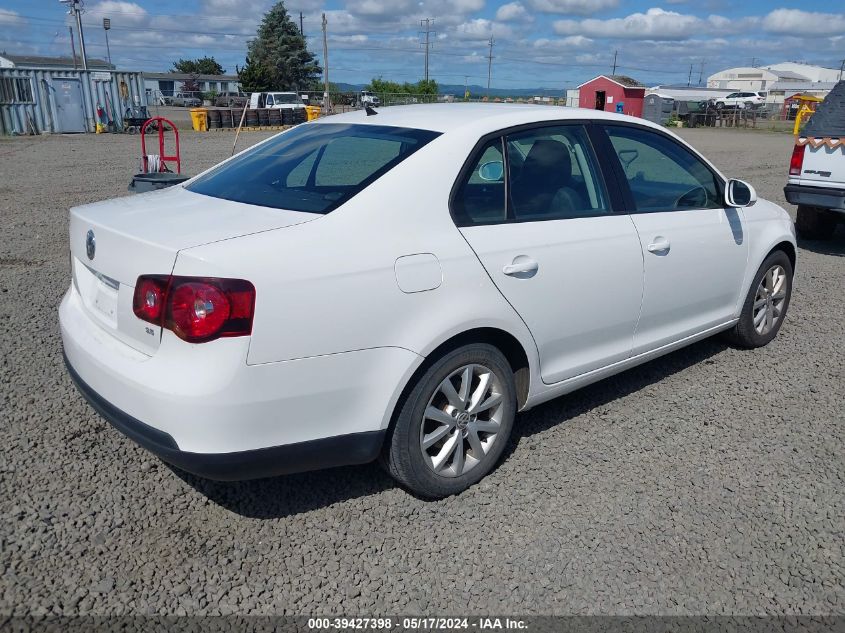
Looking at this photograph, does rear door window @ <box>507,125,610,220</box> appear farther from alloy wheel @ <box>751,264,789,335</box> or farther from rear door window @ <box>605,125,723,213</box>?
alloy wheel @ <box>751,264,789,335</box>

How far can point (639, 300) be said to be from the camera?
3982 millimetres

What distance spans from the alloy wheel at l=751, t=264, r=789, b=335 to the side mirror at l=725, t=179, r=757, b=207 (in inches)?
31.4

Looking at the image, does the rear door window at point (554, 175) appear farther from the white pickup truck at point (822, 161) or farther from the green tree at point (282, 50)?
the green tree at point (282, 50)

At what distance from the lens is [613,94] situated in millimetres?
51531

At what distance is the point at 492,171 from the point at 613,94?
5230 centimetres

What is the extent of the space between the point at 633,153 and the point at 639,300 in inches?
37.0

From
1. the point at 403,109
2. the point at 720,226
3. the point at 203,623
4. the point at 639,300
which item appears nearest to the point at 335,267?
the point at 203,623

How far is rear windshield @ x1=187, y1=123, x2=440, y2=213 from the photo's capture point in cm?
316

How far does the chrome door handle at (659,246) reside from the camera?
13.1 ft

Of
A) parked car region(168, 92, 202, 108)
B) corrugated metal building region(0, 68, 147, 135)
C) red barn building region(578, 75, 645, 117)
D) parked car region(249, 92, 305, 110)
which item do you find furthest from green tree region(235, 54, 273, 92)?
corrugated metal building region(0, 68, 147, 135)

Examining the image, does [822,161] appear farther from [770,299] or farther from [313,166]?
[313,166]

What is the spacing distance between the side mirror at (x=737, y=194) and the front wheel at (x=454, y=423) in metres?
2.09

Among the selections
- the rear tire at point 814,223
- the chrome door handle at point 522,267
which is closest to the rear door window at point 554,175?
the chrome door handle at point 522,267

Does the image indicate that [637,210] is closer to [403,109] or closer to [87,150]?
[403,109]
